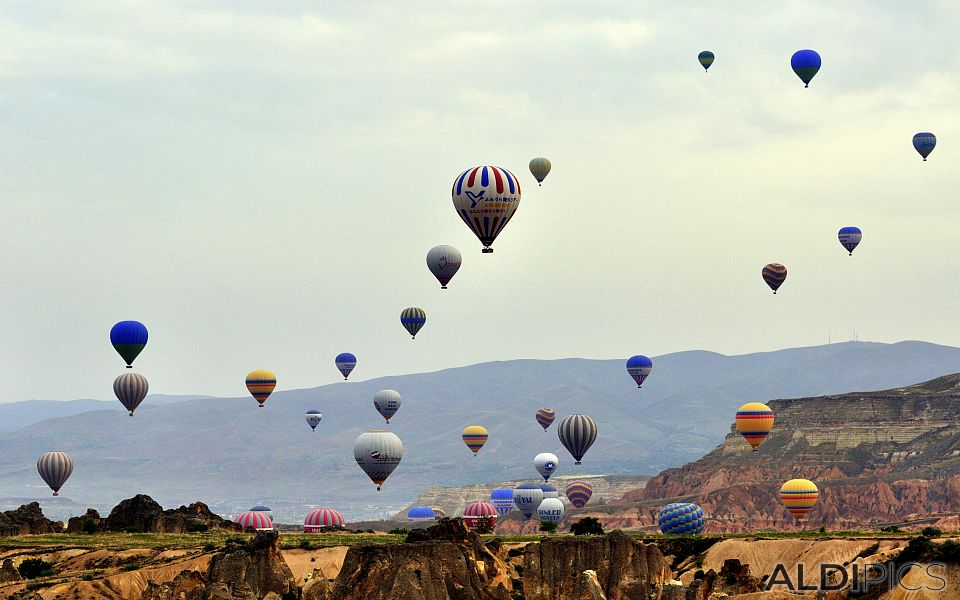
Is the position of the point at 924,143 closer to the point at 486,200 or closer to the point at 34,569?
the point at 486,200

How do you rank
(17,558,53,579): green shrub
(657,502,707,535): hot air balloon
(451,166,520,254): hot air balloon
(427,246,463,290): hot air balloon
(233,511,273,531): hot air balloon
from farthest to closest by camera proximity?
(233,511,273,531): hot air balloon → (427,246,463,290): hot air balloon → (657,502,707,535): hot air balloon → (451,166,520,254): hot air balloon → (17,558,53,579): green shrub

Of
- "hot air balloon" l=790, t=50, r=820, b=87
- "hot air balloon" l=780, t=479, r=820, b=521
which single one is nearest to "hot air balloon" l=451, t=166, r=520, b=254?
"hot air balloon" l=790, t=50, r=820, b=87

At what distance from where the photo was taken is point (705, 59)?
19700 centimetres

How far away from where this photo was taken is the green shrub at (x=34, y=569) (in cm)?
12012

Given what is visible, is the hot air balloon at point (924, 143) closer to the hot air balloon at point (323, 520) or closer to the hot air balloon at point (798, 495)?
the hot air balloon at point (798, 495)

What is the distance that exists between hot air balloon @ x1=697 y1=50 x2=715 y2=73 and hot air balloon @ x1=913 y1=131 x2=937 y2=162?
2715 centimetres

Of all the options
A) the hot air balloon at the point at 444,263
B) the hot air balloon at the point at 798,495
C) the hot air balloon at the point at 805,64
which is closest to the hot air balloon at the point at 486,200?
the hot air balloon at the point at 444,263

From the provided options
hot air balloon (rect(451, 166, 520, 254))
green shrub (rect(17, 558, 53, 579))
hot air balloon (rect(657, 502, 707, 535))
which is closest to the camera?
green shrub (rect(17, 558, 53, 579))

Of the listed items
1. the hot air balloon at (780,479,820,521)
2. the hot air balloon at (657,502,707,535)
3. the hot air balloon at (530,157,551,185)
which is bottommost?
the hot air balloon at (657,502,707,535)

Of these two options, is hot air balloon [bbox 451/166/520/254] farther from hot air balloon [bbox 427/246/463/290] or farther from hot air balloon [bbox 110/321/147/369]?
hot air balloon [bbox 110/321/147/369]

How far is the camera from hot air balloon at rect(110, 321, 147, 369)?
6801 inches

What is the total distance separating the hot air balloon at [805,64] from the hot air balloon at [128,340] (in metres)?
79.7

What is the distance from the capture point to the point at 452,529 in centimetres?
10725

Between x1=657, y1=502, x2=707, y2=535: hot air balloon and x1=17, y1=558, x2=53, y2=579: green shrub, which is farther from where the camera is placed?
x1=657, y1=502, x2=707, y2=535: hot air balloon
